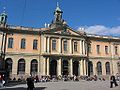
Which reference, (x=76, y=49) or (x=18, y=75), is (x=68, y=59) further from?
(x=18, y=75)

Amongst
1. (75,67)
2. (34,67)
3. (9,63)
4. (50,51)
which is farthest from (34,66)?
(75,67)

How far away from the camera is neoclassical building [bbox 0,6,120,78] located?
42375 millimetres

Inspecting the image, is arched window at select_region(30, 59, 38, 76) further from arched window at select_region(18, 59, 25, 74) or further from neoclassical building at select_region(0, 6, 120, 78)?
arched window at select_region(18, 59, 25, 74)

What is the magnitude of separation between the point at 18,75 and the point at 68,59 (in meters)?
10.9

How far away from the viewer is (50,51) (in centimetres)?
4441

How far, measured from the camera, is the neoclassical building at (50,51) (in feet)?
139

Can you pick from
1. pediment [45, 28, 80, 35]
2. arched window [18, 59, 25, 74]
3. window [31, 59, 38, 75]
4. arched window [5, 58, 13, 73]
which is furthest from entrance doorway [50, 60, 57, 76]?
arched window [5, 58, 13, 73]

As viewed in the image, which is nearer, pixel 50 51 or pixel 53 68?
pixel 50 51

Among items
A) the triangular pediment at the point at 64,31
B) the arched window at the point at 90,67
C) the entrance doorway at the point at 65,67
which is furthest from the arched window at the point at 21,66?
the arched window at the point at 90,67

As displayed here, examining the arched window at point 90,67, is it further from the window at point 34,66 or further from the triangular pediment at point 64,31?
the window at point 34,66

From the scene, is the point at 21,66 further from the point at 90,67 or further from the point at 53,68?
the point at 90,67

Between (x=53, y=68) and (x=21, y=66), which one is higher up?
(x=21, y=66)

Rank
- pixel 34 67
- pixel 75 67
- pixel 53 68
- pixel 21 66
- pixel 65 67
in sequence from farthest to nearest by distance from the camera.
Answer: pixel 75 67 < pixel 65 67 < pixel 53 68 < pixel 34 67 < pixel 21 66

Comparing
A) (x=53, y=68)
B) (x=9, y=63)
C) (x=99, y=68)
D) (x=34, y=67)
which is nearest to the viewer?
(x=9, y=63)
